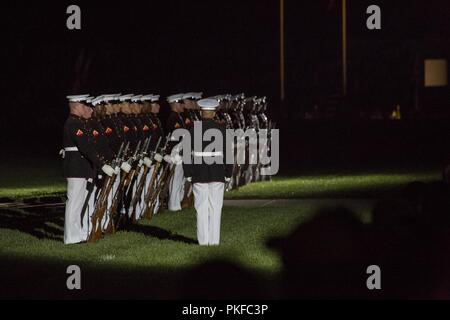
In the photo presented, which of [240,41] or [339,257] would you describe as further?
[240,41]

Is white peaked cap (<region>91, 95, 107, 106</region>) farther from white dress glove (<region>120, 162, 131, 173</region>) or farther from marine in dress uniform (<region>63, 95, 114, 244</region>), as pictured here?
white dress glove (<region>120, 162, 131, 173</region>)

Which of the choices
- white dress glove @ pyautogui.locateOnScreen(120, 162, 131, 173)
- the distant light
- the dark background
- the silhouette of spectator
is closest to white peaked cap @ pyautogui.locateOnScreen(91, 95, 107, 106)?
white dress glove @ pyautogui.locateOnScreen(120, 162, 131, 173)

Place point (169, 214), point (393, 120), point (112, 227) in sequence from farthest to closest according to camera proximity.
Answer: point (393, 120), point (169, 214), point (112, 227)

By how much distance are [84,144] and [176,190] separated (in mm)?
5215

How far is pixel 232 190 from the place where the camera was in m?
28.4

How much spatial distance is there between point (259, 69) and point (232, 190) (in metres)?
40.8

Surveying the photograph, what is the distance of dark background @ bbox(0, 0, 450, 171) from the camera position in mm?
56781

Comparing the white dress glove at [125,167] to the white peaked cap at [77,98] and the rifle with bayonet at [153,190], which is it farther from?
the rifle with bayonet at [153,190]

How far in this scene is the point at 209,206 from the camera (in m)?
18.3

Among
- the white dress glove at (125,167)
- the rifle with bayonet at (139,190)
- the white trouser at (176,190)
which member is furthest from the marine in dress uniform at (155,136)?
the white dress glove at (125,167)

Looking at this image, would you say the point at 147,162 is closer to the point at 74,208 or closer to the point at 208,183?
the point at 74,208
